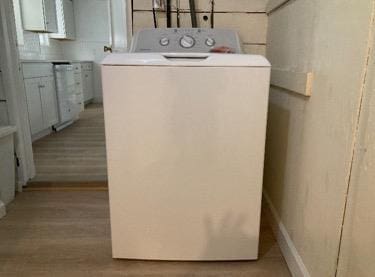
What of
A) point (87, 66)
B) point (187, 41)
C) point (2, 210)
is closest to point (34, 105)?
point (2, 210)

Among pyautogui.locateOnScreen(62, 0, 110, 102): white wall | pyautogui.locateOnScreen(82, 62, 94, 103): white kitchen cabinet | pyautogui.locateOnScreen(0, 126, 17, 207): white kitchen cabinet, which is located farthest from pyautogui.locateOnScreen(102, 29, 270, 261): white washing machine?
pyautogui.locateOnScreen(62, 0, 110, 102): white wall

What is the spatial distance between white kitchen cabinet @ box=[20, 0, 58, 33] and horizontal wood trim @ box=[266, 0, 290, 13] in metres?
3.35

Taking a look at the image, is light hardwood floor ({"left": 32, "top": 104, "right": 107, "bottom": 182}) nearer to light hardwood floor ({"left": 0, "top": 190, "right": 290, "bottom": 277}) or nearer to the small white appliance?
the small white appliance

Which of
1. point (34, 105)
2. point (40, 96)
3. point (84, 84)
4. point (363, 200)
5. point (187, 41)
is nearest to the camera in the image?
point (363, 200)

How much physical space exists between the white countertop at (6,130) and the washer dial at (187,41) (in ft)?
3.80

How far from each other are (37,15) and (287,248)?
4.20 meters

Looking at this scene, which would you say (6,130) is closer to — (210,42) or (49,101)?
(210,42)

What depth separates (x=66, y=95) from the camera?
3.92 metres

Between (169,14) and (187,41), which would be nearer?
(187,41)

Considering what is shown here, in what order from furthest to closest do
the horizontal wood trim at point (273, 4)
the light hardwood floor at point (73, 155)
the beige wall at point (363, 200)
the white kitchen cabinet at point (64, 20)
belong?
the white kitchen cabinet at point (64, 20) < the light hardwood floor at point (73, 155) < the horizontal wood trim at point (273, 4) < the beige wall at point (363, 200)

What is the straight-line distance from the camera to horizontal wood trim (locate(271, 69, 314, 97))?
1045mm

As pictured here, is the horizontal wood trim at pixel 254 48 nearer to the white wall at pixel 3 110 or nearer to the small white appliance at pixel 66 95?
the white wall at pixel 3 110

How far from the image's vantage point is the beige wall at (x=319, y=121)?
77 centimetres

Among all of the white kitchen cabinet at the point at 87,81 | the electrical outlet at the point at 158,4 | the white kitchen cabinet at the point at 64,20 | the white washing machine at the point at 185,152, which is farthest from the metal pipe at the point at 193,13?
the white kitchen cabinet at the point at 64,20
